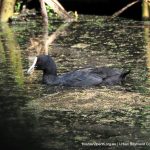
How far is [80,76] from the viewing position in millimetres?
12516

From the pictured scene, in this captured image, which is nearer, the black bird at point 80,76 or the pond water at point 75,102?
the pond water at point 75,102

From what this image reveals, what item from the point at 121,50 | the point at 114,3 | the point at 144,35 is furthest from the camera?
the point at 114,3

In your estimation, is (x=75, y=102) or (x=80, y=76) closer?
(x=75, y=102)

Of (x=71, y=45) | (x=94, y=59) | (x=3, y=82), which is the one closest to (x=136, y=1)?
(x=71, y=45)

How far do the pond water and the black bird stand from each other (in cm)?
21

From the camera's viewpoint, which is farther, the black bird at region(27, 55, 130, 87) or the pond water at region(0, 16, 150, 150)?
the black bird at region(27, 55, 130, 87)

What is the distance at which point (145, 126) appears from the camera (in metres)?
9.64

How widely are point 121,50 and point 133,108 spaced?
6.58m

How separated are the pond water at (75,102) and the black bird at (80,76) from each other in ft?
0.69

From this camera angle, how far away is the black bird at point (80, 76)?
12.5 m

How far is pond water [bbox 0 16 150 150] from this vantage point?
9039 mm

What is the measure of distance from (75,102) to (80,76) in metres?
1.53

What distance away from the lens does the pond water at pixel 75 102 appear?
9039 mm

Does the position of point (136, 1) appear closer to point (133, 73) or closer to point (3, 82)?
point (133, 73)
